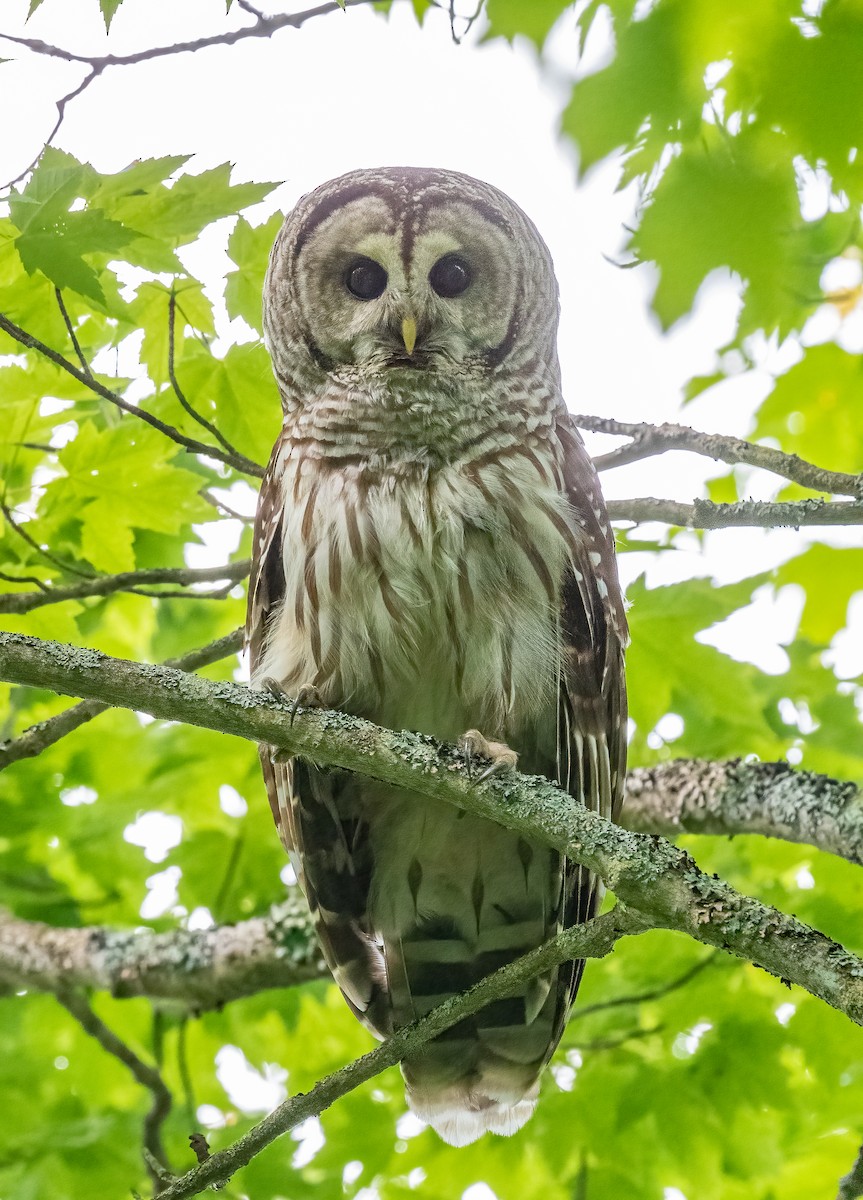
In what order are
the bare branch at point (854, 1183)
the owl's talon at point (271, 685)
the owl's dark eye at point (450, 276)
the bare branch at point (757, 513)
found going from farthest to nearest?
A: the owl's dark eye at point (450, 276)
the owl's talon at point (271, 685)
the bare branch at point (757, 513)
the bare branch at point (854, 1183)

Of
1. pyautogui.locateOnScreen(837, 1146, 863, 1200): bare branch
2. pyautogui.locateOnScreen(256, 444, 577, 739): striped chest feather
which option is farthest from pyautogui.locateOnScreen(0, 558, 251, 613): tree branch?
pyautogui.locateOnScreen(837, 1146, 863, 1200): bare branch

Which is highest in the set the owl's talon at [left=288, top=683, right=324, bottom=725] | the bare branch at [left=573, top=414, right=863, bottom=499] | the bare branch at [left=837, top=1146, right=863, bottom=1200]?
the bare branch at [left=573, top=414, right=863, bottom=499]

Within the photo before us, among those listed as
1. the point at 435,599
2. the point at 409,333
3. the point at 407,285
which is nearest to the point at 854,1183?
the point at 435,599

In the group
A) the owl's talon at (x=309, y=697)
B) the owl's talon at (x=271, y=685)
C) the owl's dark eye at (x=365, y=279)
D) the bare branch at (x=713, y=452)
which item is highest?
the owl's dark eye at (x=365, y=279)

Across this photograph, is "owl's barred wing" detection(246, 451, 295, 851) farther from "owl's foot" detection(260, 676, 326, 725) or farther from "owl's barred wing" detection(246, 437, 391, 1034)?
"owl's foot" detection(260, 676, 326, 725)

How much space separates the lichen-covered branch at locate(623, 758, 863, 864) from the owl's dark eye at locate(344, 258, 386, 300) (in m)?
1.86

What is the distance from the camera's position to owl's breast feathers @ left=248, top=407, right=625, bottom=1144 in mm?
3418

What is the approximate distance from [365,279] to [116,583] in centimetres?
130

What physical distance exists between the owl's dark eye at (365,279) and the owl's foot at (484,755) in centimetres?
177

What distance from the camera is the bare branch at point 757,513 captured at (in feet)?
10.0

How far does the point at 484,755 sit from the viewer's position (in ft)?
9.27

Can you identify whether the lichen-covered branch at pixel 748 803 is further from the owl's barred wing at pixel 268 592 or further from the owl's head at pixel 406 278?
the owl's head at pixel 406 278

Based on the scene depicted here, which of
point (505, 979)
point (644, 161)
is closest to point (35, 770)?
point (505, 979)

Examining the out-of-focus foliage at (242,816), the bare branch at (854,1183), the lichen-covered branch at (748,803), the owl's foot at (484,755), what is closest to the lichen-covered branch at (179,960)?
the out-of-focus foliage at (242,816)
